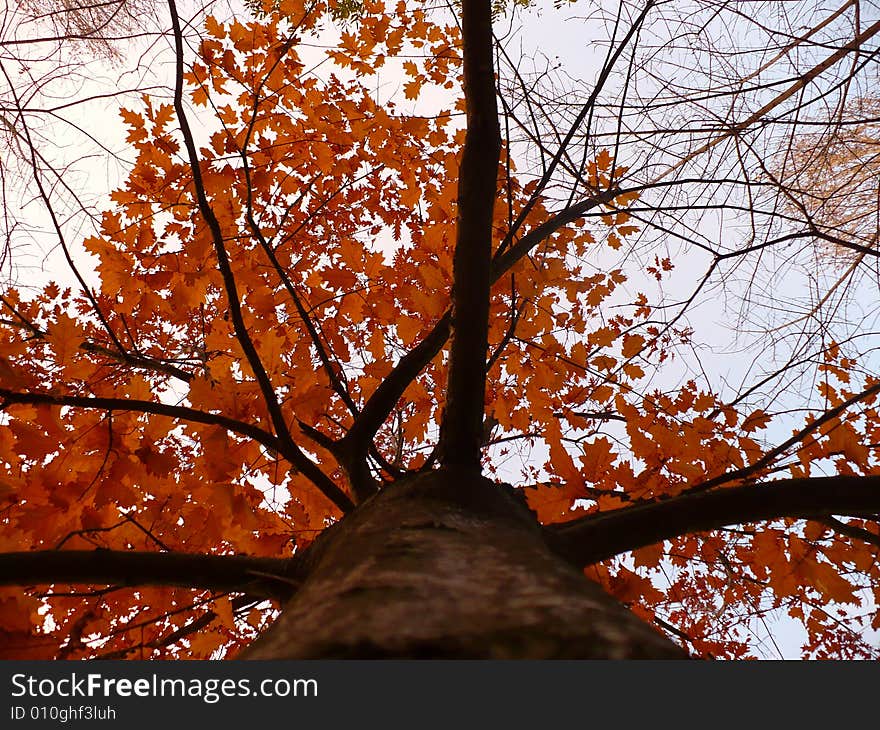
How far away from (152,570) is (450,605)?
99 centimetres

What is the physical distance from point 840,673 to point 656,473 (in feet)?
4.89

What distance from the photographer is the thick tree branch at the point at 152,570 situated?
1202 mm

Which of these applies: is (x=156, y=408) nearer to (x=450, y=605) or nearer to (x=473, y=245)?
(x=473, y=245)

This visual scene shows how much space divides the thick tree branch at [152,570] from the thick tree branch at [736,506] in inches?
31.3

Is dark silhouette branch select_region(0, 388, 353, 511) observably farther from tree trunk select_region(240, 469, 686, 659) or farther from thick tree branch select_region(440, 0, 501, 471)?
tree trunk select_region(240, 469, 686, 659)

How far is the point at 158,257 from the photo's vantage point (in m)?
2.58

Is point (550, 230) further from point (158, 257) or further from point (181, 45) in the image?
point (158, 257)

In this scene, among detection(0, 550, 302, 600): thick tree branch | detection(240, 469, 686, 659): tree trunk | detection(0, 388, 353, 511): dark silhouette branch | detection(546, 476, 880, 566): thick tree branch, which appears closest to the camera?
detection(240, 469, 686, 659): tree trunk

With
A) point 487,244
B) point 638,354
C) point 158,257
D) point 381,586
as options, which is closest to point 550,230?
point 487,244

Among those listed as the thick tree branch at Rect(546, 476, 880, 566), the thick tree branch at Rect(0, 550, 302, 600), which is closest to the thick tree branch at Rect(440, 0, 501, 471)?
the thick tree branch at Rect(546, 476, 880, 566)

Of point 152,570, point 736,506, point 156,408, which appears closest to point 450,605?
point 152,570

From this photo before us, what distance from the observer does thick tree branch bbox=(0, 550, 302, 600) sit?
1.20 meters

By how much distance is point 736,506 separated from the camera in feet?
4.78

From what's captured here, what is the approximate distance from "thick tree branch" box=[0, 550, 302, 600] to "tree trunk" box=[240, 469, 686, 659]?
0.39 metres
